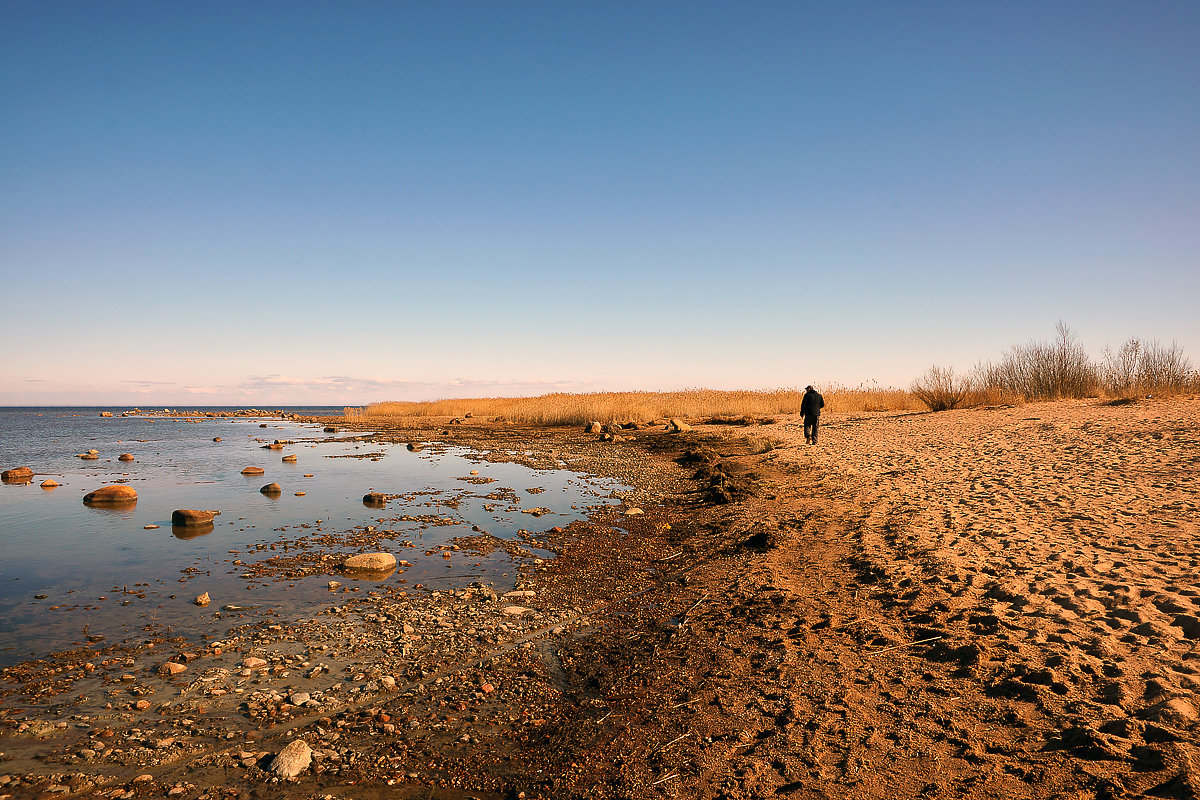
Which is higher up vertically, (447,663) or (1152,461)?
(1152,461)

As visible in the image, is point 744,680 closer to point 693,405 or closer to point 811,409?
point 811,409

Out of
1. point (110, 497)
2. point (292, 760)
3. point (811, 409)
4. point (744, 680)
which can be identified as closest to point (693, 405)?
point (811, 409)

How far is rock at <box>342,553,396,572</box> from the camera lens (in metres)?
9.24

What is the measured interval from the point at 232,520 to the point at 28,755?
9518mm

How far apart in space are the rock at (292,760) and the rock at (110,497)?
1438cm

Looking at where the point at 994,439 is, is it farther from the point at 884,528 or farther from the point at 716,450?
the point at 884,528

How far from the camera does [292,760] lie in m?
4.17

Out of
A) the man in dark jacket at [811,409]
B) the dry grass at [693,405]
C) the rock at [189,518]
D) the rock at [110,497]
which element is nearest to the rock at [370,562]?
the rock at [189,518]

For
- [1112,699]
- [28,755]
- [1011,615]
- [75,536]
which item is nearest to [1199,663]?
[1112,699]

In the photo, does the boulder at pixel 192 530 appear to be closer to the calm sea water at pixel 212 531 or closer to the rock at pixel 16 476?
the calm sea water at pixel 212 531

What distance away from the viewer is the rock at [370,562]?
30.3 ft

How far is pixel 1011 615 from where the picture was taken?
19.4 ft

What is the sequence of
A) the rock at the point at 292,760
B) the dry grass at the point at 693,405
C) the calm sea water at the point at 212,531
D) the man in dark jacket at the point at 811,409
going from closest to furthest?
the rock at the point at 292,760
the calm sea water at the point at 212,531
the man in dark jacket at the point at 811,409
the dry grass at the point at 693,405

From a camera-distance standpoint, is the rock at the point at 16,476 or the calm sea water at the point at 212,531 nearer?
the calm sea water at the point at 212,531
